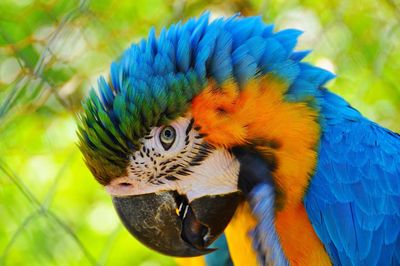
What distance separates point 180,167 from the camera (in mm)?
925

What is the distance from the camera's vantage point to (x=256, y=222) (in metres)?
0.95

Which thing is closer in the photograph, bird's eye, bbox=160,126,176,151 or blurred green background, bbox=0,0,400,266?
bird's eye, bbox=160,126,176,151

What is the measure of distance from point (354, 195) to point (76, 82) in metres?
0.62

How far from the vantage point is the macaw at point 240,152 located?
0.90 meters

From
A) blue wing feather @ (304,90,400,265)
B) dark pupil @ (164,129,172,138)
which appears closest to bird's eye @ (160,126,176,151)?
dark pupil @ (164,129,172,138)

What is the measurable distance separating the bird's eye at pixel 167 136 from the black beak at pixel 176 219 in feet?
0.22

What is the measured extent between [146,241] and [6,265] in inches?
16.9

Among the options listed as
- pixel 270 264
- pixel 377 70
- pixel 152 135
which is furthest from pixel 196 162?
pixel 377 70

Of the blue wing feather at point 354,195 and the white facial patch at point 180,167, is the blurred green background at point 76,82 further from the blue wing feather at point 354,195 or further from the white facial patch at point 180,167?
the blue wing feather at point 354,195

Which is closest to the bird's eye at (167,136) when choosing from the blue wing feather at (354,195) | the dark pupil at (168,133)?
the dark pupil at (168,133)

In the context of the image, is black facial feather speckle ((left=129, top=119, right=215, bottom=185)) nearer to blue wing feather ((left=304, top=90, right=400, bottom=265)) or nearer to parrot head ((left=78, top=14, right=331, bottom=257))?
parrot head ((left=78, top=14, right=331, bottom=257))

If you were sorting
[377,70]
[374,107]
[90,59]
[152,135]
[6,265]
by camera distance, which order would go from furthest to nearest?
1. [374,107]
2. [377,70]
3. [90,59]
4. [6,265]
5. [152,135]

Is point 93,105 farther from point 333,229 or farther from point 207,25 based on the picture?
point 333,229

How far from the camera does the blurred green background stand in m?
1.13
